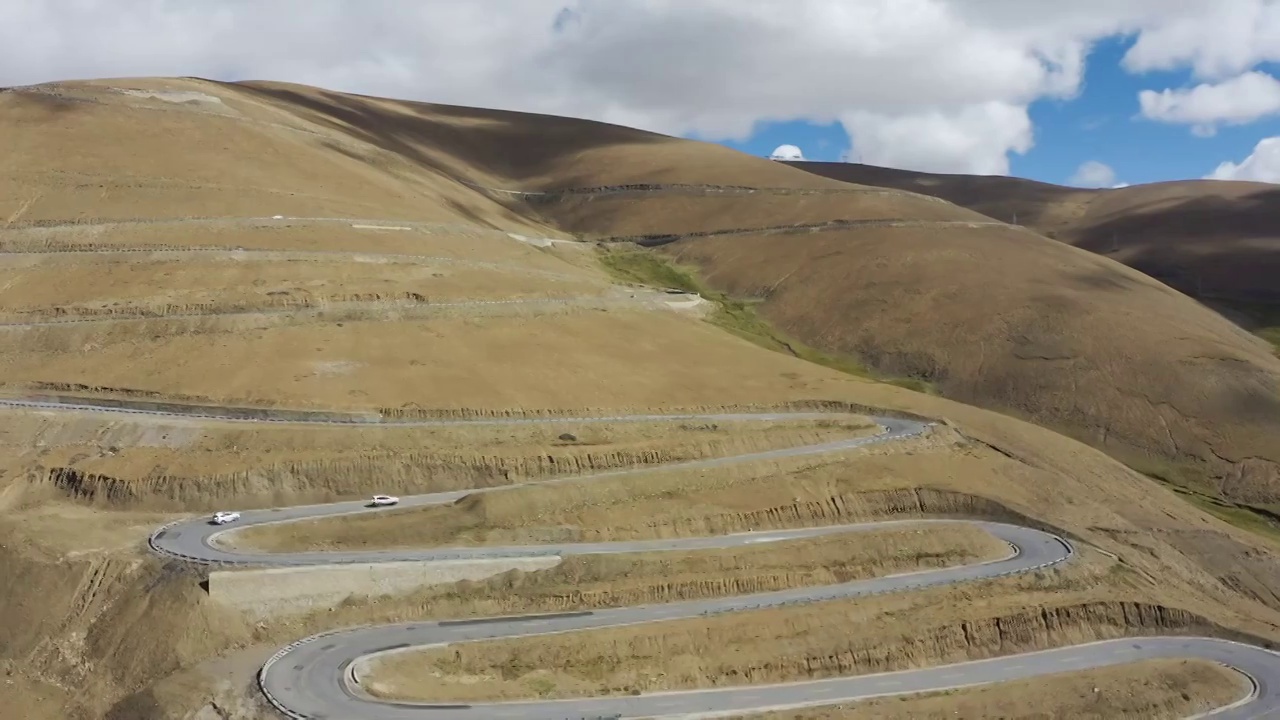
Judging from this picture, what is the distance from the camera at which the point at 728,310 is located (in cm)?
9325

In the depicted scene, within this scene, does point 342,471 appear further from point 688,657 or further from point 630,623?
point 688,657

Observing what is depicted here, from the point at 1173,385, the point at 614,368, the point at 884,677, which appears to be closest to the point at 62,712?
the point at 884,677

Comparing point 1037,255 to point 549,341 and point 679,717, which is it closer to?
point 549,341

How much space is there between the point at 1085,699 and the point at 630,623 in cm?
1630

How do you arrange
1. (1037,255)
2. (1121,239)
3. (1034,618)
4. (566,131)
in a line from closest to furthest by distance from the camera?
(1034,618) < (1037,255) < (1121,239) < (566,131)

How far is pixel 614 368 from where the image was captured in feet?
199

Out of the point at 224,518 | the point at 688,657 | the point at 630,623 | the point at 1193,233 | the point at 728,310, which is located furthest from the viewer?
the point at 1193,233

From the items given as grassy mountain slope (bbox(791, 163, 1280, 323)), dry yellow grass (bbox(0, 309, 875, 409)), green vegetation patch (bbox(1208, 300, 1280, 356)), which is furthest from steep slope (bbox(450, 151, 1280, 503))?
grassy mountain slope (bbox(791, 163, 1280, 323))

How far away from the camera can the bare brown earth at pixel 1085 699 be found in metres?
31.5

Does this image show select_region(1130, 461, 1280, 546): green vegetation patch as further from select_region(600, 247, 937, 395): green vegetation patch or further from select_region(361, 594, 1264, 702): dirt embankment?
select_region(361, 594, 1264, 702): dirt embankment

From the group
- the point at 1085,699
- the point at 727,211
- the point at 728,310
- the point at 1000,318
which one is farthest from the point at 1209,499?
the point at 727,211

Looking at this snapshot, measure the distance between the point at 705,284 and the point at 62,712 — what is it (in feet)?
260

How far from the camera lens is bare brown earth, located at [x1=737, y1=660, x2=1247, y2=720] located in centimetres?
3145

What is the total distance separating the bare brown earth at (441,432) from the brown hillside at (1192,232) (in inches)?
2149
